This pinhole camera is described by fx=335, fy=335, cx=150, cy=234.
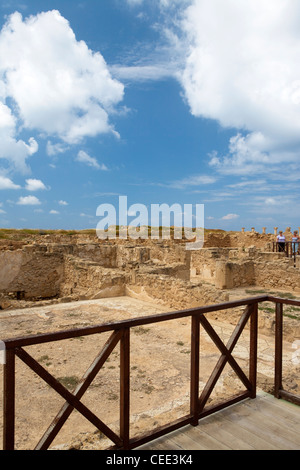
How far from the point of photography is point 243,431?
2643mm

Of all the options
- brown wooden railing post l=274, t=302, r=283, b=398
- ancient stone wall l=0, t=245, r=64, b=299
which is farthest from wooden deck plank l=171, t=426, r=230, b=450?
ancient stone wall l=0, t=245, r=64, b=299

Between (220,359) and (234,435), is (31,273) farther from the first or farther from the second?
(234,435)

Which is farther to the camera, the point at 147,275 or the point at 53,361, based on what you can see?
the point at 147,275

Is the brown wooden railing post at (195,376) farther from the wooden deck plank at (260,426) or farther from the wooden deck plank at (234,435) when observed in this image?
the wooden deck plank at (260,426)

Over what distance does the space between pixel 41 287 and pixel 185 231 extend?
25.8 m

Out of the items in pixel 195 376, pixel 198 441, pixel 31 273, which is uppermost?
pixel 195 376

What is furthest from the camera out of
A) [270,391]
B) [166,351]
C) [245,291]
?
[245,291]

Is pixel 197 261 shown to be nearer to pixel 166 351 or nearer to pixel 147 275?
pixel 147 275

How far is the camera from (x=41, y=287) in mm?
13586

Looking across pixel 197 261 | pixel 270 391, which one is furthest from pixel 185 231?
pixel 270 391

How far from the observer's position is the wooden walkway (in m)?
2.46

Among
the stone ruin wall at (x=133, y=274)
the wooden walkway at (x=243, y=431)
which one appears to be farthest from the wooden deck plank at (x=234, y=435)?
the stone ruin wall at (x=133, y=274)

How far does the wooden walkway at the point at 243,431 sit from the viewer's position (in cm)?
246

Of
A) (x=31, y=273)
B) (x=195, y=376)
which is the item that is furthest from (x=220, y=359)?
(x=31, y=273)
